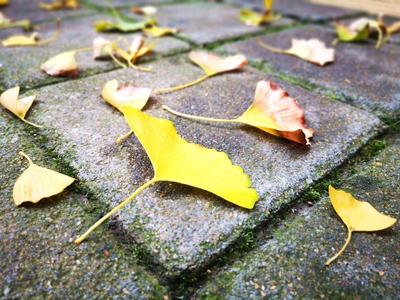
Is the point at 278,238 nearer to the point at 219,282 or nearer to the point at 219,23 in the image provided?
the point at 219,282

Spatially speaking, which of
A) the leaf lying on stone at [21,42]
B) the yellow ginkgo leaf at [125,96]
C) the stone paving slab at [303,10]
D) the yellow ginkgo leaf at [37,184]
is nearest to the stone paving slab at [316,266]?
the yellow ginkgo leaf at [37,184]

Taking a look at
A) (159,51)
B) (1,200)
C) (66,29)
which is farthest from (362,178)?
(66,29)

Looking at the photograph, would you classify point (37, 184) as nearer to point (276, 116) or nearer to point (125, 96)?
point (125, 96)

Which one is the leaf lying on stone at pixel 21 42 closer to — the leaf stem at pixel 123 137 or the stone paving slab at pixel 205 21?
the stone paving slab at pixel 205 21

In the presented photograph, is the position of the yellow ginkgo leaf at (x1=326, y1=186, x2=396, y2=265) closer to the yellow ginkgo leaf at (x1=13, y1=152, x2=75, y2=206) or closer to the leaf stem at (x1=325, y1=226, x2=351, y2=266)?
the leaf stem at (x1=325, y1=226, x2=351, y2=266)

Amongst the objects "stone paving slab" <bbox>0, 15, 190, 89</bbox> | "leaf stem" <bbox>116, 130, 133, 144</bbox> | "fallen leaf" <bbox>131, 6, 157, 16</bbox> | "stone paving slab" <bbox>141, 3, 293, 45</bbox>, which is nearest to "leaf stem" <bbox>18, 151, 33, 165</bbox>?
"leaf stem" <bbox>116, 130, 133, 144</bbox>
